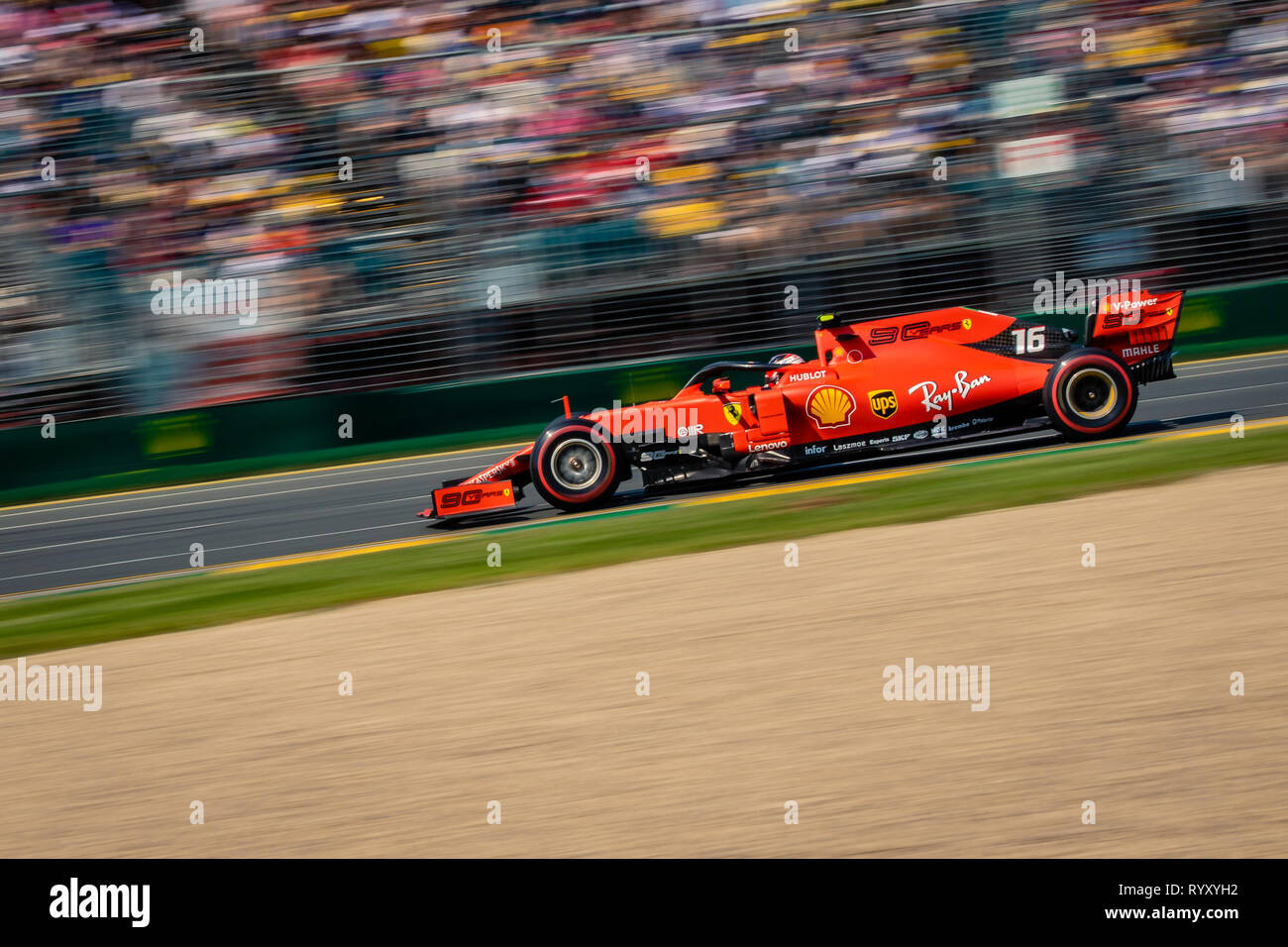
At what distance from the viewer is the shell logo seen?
9227mm

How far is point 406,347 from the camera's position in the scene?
13898mm

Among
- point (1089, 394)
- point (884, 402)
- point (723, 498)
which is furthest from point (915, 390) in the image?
point (723, 498)

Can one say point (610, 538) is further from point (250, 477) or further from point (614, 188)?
point (614, 188)

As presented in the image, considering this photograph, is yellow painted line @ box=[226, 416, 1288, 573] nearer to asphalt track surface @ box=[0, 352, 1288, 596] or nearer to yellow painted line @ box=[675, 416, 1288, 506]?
yellow painted line @ box=[675, 416, 1288, 506]

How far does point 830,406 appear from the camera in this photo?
9.26 metres

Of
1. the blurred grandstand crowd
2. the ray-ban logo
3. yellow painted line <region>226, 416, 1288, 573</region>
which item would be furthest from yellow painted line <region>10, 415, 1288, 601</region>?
the blurred grandstand crowd

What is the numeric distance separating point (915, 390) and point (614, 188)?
6116mm

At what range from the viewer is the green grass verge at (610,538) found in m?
8.27

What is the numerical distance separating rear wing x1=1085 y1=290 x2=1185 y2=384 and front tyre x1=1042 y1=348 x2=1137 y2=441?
0.33ft

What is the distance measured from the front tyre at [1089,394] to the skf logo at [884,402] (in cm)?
109

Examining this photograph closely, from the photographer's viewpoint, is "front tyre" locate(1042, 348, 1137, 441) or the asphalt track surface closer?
"front tyre" locate(1042, 348, 1137, 441)

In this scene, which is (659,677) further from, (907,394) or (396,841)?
(907,394)

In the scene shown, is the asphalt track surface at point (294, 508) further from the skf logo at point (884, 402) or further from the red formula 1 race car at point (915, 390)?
the skf logo at point (884, 402)

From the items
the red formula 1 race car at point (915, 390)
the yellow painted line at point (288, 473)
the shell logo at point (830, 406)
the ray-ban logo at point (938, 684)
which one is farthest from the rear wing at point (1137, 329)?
the ray-ban logo at point (938, 684)
